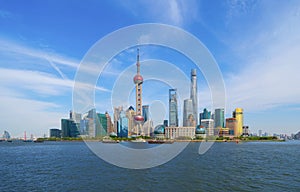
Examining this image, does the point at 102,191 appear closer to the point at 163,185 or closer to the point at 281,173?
the point at 163,185

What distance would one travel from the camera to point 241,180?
34219 mm

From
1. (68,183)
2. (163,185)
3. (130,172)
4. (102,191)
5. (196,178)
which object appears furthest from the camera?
(130,172)

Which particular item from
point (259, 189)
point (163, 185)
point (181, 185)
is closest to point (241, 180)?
point (259, 189)

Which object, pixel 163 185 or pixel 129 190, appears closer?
pixel 129 190

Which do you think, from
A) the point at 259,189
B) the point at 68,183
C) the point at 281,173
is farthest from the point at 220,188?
the point at 68,183

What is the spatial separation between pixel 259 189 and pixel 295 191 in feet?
13.5

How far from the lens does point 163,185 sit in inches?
1195

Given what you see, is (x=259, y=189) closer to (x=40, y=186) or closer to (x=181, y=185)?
(x=181, y=185)

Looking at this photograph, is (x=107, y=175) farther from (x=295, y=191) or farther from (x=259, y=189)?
(x=295, y=191)

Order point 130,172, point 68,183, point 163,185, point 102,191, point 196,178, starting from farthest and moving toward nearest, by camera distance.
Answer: point 130,172
point 196,178
point 68,183
point 163,185
point 102,191

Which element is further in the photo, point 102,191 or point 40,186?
point 40,186

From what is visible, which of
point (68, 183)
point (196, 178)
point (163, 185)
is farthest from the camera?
point (196, 178)

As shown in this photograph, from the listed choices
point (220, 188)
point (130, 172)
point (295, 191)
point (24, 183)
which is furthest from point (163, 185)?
point (24, 183)

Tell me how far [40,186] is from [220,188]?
23.9m
